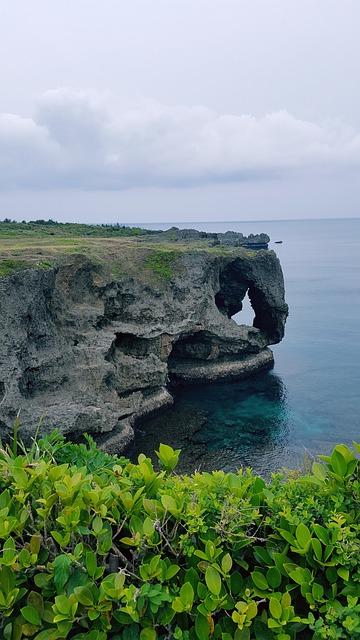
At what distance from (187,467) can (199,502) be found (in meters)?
28.0

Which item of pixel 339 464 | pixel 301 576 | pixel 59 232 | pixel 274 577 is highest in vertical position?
pixel 59 232

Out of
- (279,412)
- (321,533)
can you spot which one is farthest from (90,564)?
(279,412)

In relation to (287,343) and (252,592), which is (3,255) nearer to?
(252,592)

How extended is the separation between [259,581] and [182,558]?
1102 millimetres

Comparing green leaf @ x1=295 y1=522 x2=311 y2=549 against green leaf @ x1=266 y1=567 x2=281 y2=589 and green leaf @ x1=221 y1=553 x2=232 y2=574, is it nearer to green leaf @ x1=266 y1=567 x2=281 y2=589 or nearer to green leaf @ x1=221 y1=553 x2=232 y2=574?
green leaf @ x1=266 y1=567 x2=281 y2=589

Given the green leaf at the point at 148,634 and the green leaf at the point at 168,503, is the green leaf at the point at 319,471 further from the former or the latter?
the green leaf at the point at 148,634

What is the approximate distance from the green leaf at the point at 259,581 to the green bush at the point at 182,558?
12mm

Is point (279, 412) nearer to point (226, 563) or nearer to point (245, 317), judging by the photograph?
point (226, 563)

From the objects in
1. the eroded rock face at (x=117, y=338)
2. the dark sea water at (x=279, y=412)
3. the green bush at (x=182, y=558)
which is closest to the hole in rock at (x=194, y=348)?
the eroded rock face at (x=117, y=338)

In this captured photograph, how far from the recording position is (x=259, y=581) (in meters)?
6.31

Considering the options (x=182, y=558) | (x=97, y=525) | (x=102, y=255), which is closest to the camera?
(x=97, y=525)

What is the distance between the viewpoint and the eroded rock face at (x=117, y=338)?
33.1 m

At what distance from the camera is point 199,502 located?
6922mm

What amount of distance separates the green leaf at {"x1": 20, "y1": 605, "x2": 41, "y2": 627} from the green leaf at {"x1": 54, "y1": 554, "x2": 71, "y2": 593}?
13.8 inches
